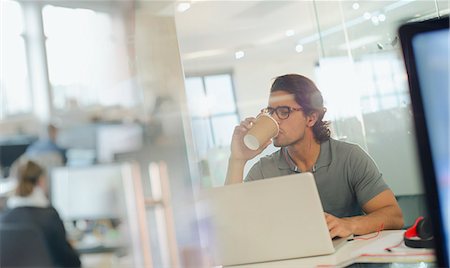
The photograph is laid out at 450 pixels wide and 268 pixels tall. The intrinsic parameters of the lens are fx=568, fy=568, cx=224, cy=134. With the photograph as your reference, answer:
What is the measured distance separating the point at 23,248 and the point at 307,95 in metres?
1.23

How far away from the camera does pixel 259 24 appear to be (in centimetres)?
242

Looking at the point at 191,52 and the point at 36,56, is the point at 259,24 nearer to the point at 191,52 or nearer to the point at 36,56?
the point at 191,52

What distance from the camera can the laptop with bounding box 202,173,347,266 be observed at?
1.14 metres

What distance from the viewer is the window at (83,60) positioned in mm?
1366

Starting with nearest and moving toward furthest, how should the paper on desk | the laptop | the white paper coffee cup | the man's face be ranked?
the paper on desk → the laptop → the white paper coffee cup → the man's face

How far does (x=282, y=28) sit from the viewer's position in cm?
246

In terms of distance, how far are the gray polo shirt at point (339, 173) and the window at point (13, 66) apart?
28.1 inches

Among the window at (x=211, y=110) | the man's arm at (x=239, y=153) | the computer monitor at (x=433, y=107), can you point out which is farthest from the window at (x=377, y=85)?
the computer monitor at (x=433, y=107)

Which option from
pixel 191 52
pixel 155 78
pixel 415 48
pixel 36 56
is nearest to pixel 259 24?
pixel 191 52

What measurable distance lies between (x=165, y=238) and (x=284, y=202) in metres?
0.45

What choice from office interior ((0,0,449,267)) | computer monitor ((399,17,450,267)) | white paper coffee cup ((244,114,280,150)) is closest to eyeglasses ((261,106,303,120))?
office interior ((0,0,449,267))

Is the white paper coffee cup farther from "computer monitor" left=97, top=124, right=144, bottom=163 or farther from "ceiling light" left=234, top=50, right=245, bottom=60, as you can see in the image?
"ceiling light" left=234, top=50, right=245, bottom=60

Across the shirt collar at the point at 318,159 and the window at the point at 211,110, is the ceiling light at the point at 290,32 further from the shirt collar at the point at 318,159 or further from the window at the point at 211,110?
the shirt collar at the point at 318,159

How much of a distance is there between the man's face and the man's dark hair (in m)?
0.02
